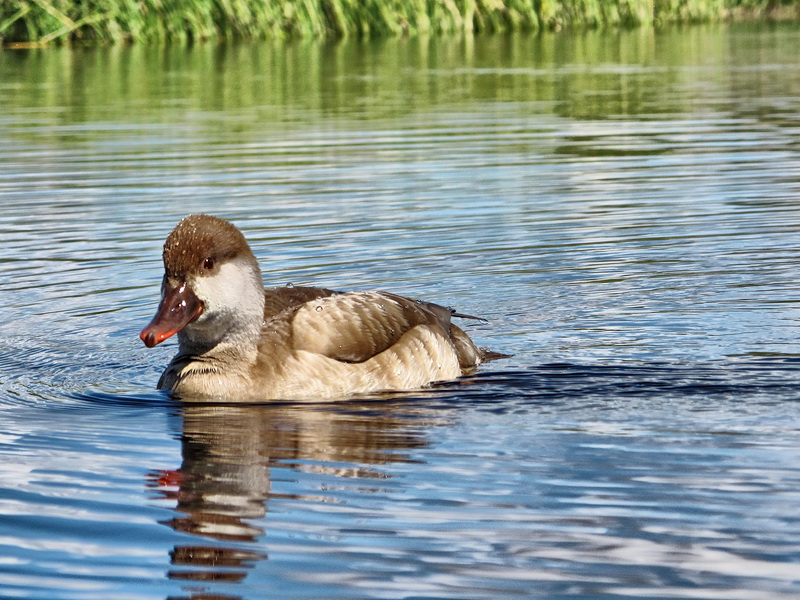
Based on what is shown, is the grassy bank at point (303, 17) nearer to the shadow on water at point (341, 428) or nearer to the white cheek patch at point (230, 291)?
the white cheek patch at point (230, 291)

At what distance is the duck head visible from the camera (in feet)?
24.6

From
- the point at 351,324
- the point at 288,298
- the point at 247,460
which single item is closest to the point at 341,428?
the point at 247,460

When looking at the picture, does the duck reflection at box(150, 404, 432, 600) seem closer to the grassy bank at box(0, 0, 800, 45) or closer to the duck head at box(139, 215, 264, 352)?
the duck head at box(139, 215, 264, 352)

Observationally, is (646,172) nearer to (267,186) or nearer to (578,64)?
(267,186)

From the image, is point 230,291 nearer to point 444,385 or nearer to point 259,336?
point 259,336

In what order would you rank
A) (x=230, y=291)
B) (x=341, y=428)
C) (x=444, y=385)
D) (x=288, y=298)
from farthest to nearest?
1. (x=288, y=298)
2. (x=444, y=385)
3. (x=230, y=291)
4. (x=341, y=428)

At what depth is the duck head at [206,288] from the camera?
7512 millimetres

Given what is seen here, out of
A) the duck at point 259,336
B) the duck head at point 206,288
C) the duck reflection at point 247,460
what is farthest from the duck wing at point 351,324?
the duck reflection at point 247,460

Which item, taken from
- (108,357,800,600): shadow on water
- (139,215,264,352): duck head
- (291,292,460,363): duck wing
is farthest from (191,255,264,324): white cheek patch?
(108,357,800,600): shadow on water

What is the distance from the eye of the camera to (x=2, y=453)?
6.88m

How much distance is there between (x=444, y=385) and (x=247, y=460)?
1.86 metres

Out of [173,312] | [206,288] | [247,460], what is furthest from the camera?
[206,288]

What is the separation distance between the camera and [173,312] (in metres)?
7.48

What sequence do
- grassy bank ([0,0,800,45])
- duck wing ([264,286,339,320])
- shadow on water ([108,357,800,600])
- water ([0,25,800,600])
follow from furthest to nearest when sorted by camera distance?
1. grassy bank ([0,0,800,45])
2. duck wing ([264,286,339,320])
3. shadow on water ([108,357,800,600])
4. water ([0,25,800,600])
